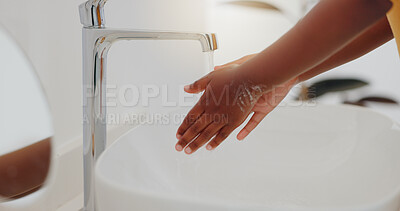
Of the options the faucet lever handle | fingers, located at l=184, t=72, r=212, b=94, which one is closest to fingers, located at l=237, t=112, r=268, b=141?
fingers, located at l=184, t=72, r=212, b=94

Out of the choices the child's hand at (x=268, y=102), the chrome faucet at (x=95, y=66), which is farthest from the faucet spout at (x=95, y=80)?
the child's hand at (x=268, y=102)

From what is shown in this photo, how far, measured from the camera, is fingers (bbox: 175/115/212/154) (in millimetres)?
430

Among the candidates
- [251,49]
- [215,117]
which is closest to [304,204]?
[215,117]

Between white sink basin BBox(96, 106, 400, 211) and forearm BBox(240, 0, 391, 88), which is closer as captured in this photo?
forearm BBox(240, 0, 391, 88)

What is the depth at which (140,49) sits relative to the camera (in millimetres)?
715

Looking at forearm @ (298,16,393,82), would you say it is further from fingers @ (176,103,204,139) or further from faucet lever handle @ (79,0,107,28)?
faucet lever handle @ (79,0,107,28)

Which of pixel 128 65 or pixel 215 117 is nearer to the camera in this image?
pixel 215 117

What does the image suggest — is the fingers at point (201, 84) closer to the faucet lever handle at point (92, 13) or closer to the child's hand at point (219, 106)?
the child's hand at point (219, 106)

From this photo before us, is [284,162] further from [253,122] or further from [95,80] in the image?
[95,80]

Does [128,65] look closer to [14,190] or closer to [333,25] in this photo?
[14,190]

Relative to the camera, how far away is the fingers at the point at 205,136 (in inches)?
16.8

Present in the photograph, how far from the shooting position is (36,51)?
48 centimetres

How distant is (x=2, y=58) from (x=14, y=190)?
146mm

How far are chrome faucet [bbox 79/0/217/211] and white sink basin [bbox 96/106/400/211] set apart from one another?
0.03 meters
